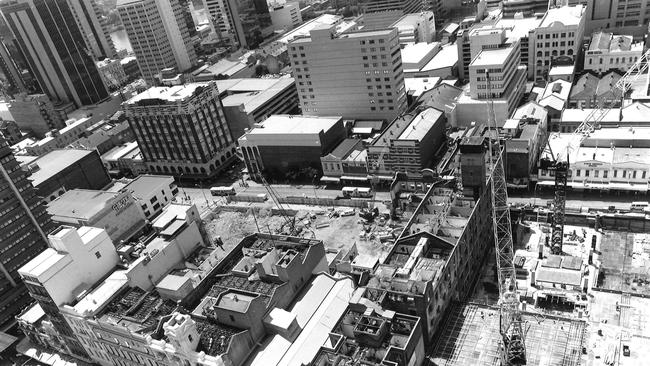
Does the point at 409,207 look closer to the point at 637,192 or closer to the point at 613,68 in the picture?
the point at 637,192

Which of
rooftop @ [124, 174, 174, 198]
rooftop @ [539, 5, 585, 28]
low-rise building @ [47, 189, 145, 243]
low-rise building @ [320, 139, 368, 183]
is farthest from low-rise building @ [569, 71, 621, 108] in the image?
low-rise building @ [47, 189, 145, 243]

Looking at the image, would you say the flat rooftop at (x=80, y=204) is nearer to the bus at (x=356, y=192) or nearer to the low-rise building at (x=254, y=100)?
the low-rise building at (x=254, y=100)

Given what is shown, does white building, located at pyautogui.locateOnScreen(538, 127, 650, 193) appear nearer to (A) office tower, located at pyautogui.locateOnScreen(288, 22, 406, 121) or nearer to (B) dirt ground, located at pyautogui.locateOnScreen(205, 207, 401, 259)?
(B) dirt ground, located at pyautogui.locateOnScreen(205, 207, 401, 259)

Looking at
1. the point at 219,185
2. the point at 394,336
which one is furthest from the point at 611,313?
the point at 219,185

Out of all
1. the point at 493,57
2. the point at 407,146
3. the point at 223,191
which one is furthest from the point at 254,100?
the point at 493,57

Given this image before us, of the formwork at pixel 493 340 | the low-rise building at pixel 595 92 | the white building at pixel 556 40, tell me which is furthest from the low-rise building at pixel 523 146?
the formwork at pixel 493 340

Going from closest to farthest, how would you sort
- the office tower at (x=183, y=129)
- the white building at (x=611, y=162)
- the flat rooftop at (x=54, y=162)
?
the white building at (x=611, y=162), the flat rooftop at (x=54, y=162), the office tower at (x=183, y=129)
